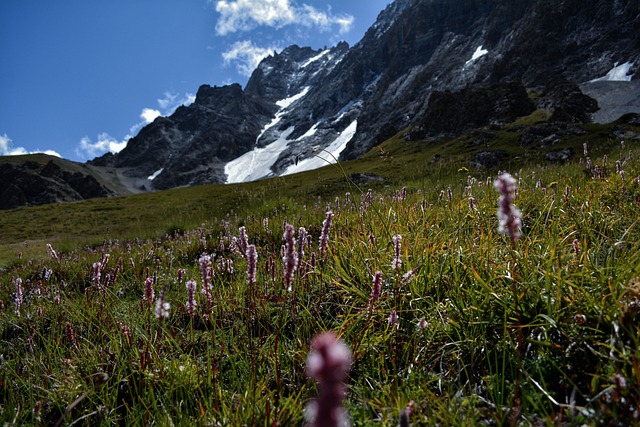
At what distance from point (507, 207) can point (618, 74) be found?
514 ft

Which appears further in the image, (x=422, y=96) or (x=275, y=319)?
(x=422, y=96)

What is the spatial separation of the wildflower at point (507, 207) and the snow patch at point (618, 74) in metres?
147

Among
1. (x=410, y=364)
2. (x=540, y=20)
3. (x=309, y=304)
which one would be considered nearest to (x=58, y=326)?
(x=309, y=304)

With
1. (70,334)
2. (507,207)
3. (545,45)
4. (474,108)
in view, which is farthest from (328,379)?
(545,45)

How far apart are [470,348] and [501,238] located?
Result: 2.13 m

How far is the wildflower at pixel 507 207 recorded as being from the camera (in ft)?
5.22

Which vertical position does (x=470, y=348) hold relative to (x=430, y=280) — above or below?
below

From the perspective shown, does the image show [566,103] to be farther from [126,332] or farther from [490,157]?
[126,332]

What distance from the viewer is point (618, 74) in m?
114

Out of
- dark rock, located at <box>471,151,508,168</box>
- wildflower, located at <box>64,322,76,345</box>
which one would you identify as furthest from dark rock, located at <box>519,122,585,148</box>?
wildflower, located at <box>64,322,76,345</box>

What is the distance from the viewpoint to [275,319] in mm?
3539

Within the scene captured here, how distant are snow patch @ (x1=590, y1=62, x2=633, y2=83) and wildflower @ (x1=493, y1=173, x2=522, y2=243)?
14736 cm

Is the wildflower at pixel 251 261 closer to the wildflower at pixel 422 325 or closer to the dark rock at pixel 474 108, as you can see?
the wildflower at pixel 422 325

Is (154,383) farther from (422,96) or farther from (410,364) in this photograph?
(422,96)
